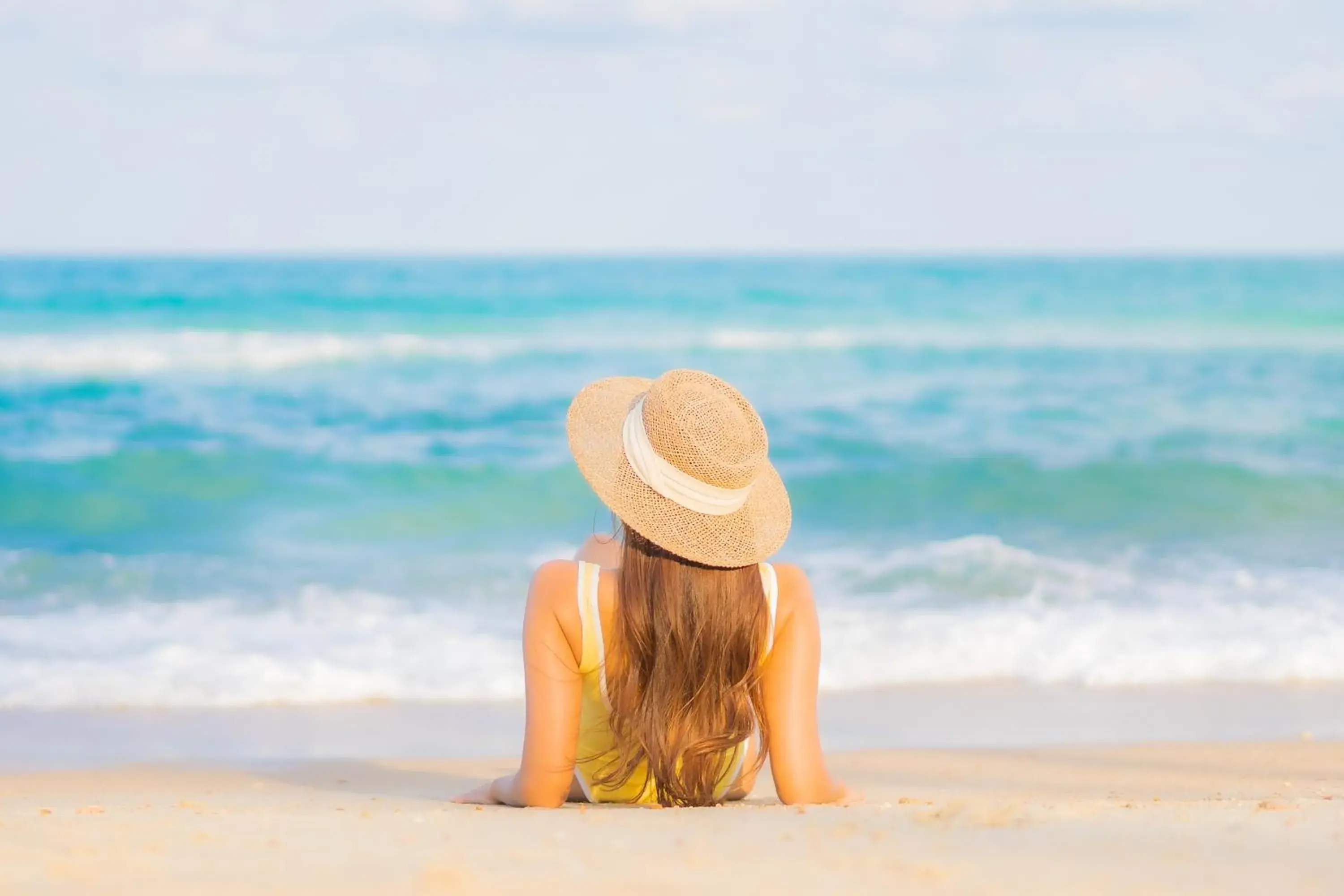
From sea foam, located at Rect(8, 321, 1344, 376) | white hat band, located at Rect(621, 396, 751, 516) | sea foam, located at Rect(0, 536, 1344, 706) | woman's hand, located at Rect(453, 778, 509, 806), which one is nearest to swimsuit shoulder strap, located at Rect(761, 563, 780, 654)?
white hat band, located at Rect(621, 396, 751, 516)

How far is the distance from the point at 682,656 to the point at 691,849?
464 mm

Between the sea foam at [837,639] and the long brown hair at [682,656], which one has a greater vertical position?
the long brown hair at [682,656]

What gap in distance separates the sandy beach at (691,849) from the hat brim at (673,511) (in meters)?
0.53

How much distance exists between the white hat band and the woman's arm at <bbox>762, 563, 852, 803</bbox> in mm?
231

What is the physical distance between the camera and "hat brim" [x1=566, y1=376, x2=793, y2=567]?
8.43ft

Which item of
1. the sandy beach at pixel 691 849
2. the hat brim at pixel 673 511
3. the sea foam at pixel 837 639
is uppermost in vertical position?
the hat brim at pixel 673 511

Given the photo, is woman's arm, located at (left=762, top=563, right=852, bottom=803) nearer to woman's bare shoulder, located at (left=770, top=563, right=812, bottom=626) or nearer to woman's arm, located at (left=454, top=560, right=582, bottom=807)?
woman's bare shoulder, located at (left=770, top=563, right=812, bottom=626)

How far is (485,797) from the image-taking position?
3000 mm

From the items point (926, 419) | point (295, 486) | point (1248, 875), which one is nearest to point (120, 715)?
point (1248, 875)

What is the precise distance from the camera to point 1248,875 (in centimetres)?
212

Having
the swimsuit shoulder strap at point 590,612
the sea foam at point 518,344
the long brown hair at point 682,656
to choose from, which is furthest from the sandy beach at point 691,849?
the sea foam at point 518,344

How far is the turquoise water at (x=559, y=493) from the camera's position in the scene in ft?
19.3

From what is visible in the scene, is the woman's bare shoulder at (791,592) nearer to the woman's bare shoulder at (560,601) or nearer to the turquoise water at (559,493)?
the woman's bare shoulder at (560,601)

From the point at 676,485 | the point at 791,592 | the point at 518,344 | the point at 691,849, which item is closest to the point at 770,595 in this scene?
the point at 791,592
